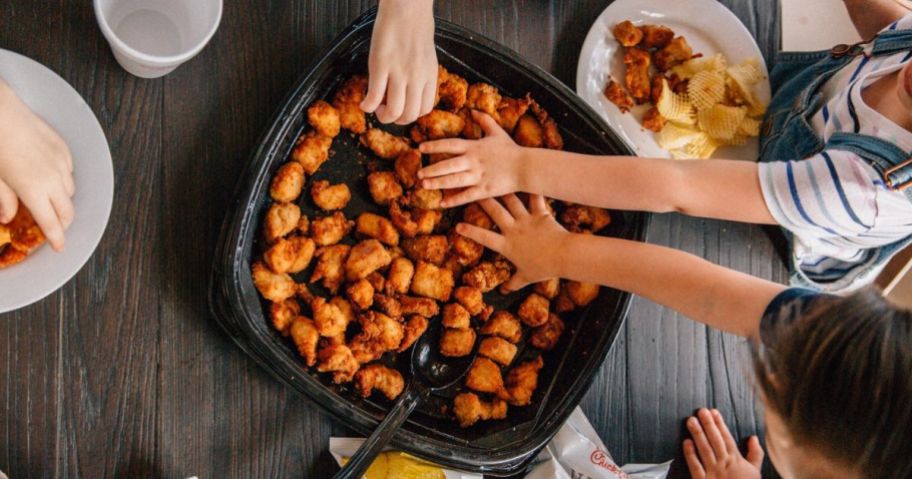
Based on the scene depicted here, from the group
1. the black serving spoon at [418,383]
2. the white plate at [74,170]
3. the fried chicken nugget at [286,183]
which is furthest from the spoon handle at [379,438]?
the white plate at [74,170]

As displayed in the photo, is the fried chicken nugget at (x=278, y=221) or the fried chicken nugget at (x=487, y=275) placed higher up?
the fried chicken nugget at (x=278, y=221)

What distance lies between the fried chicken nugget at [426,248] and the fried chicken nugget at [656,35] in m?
0.51

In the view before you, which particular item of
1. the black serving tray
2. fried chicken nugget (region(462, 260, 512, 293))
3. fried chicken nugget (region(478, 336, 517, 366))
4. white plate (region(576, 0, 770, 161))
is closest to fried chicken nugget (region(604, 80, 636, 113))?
white plate (region(576, 0, 770, 161))

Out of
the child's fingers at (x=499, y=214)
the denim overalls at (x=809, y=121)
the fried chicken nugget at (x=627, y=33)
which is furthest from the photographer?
the fried chicken nugget at (x=627, y=33)

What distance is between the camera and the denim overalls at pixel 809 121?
3.42 ft

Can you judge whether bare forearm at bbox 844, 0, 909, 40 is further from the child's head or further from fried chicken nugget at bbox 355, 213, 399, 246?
fried chicken nugget at bbox 355, 213, 399, 246

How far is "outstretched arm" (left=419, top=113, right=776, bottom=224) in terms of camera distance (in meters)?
1.09

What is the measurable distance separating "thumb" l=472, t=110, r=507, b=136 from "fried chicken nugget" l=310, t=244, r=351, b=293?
286 mm

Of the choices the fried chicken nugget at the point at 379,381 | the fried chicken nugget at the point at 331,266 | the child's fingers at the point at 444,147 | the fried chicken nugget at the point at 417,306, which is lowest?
the fried chicken nugget at the point at 379,381

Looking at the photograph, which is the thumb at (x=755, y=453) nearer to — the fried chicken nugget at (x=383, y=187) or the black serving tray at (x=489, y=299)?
the black serving tray at (x=489, y=299)

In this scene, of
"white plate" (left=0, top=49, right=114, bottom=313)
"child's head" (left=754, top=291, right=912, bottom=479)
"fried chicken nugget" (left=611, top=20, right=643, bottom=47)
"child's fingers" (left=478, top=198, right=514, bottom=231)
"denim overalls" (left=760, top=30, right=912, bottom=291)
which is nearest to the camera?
"child's head" (left=754, top=291, right=912, bottom=479)

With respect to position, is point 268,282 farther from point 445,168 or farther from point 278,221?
point 445,168

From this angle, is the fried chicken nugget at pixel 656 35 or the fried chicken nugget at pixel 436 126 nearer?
the fried chicken nugget at pixel 436 126

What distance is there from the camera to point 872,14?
4.34ft
